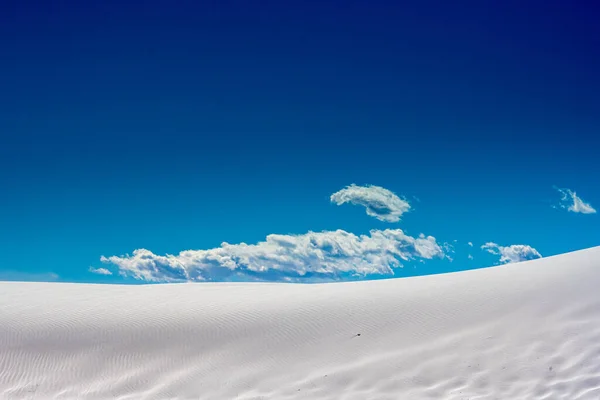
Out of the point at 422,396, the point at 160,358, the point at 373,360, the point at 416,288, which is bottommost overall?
the point at 422,396

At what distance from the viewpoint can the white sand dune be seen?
803 cm

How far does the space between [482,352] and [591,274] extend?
189 inches

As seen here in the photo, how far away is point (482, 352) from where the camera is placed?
28.5 ft

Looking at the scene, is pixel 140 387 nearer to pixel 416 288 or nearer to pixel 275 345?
pixel 275 345

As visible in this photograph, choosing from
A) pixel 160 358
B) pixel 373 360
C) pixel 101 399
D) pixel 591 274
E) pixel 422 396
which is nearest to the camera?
pixel 422 396

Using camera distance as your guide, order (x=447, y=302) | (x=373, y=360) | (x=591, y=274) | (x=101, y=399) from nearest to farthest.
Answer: (x=101, y=399) < (x=373, y=360) < (x=447, y=302) < (x=591, y=274)

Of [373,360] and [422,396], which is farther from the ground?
[373,360]

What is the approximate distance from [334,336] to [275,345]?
3.38 feet

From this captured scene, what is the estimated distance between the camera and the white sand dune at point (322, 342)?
26.3ft

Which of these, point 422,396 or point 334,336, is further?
point 334,336

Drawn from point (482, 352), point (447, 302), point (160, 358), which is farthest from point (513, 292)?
point (160, 358)

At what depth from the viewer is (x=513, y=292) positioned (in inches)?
441

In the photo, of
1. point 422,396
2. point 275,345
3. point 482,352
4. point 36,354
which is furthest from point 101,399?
point 482,352

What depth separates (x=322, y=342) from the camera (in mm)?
9672
